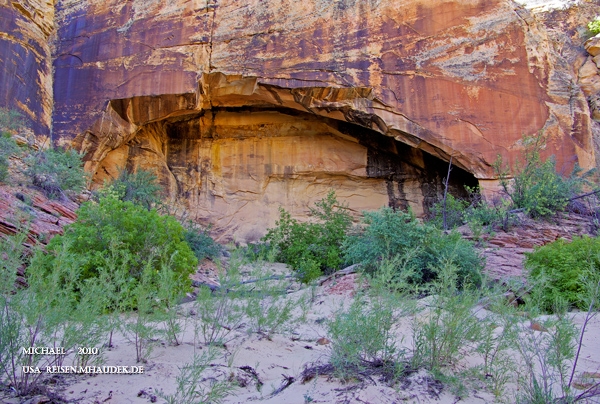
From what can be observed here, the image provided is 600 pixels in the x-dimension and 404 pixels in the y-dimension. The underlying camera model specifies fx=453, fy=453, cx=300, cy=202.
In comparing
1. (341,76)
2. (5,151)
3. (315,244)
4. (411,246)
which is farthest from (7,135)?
(411,246)

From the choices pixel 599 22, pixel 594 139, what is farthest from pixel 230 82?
pixel 599 22

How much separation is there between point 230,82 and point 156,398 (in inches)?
425

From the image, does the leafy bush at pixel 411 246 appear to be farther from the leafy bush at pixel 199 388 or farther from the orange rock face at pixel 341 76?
the orange rock face at pixel 341 76

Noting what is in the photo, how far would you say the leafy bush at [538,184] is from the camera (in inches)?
387

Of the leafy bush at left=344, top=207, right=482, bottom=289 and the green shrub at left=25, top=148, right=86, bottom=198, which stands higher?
the green shrub at left=25, top=148, right=86, bottom=198

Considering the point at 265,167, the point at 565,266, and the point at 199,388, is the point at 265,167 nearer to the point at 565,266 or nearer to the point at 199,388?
the point at 565,266

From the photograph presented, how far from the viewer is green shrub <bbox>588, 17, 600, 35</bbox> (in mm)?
14245

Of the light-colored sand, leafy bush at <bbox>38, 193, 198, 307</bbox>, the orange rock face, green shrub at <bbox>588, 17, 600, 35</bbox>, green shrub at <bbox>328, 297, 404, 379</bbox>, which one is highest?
green shrub at <bbox>588, 17, 600, 35</bbox>

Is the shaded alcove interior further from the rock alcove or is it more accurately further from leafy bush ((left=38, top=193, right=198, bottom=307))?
leafy bush ((left=38, top=193, right=198, bottom=307))

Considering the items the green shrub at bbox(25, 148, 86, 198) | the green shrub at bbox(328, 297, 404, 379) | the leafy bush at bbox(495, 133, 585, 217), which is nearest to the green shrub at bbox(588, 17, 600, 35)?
the leafy bush at bbox(495, 133, 585, 217)

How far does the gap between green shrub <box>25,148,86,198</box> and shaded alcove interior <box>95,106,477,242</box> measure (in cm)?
377

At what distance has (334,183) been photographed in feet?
49.4

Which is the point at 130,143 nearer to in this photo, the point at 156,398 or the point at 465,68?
the point at 465,68

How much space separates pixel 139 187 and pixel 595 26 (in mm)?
14783
